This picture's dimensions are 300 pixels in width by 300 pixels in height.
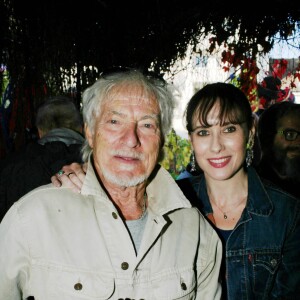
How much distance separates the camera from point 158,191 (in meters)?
1.96

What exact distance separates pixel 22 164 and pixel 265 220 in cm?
174

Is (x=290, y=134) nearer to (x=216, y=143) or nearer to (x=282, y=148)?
(x=282, y=148)

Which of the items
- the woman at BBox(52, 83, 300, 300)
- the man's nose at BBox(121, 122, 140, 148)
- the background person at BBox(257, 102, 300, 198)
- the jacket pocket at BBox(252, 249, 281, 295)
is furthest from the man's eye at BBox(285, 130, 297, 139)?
the man's nose at BBox(121, 122, 140, 148)

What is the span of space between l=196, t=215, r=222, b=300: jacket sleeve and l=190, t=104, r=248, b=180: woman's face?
0.46m

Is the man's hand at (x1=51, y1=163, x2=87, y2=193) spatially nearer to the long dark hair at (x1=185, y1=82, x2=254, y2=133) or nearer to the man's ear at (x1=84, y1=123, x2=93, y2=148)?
the man's ear at (x1=84, y1=123, x2=93, y2=148)

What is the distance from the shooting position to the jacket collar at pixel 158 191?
168cm

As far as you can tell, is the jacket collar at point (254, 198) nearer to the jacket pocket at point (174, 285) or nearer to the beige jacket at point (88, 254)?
the beige jacket at point (88, 254)

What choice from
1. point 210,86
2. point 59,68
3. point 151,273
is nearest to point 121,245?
point 151,273

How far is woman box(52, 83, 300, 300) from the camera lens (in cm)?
201

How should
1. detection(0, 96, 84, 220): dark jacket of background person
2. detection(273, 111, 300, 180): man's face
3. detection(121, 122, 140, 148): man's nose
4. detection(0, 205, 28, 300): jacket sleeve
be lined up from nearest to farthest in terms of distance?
detection(0, 205, 28, 300): jacket sleeve, detection(121, 122, 140, 148): man's nose, detection(0, 96, 84, 220): dark jacket of background person, detection(273, 111, 300, 180): man's face

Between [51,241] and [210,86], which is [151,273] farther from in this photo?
[210,86]

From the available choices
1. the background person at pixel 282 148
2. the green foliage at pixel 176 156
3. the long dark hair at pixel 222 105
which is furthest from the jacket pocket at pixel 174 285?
the green foliage at pixel 176 156

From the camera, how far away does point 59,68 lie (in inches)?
134

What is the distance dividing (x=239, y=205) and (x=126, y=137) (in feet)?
3.09
